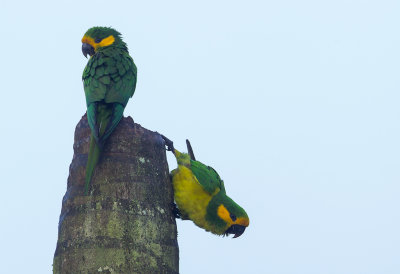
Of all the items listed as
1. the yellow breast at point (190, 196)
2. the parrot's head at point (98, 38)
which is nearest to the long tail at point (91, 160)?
the yellow breast at point (190, 196)

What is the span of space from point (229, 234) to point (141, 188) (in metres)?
2.33

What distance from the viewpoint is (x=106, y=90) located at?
486 cm

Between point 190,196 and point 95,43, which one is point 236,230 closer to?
point 190,196

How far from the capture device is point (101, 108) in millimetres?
4648

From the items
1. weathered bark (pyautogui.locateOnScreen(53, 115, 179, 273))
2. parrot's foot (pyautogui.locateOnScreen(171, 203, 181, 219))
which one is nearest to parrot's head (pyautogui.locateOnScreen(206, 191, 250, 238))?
parrot's foot (pyautogui.locateOnScreen(171, 203, 181, 219))

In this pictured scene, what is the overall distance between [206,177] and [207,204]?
325 millimetres

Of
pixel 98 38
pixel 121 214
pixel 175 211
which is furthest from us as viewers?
pixel 98 38

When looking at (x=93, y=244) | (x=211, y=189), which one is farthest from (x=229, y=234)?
(x=93, y=244)

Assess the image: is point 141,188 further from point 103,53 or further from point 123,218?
point 103,53

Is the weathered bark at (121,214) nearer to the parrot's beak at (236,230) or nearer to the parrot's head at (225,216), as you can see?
the parrot's head at (225,216)

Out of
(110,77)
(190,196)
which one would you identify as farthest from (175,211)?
(110,77)

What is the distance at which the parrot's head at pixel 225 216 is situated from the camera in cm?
575

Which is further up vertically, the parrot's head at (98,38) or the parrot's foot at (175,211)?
the parrot's head at (98,38)

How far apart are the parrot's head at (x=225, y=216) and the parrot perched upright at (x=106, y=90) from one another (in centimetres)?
163
